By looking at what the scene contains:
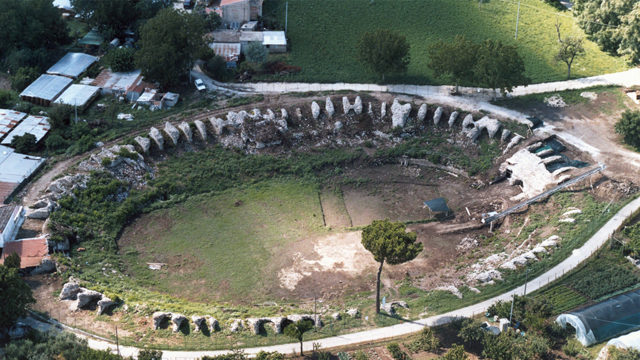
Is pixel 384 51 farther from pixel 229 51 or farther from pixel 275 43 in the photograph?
pixel 229 51

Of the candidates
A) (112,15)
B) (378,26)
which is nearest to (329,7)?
(378,26)

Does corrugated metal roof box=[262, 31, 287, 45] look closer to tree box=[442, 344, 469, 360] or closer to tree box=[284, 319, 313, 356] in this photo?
tree box=[284, 319, 313, 356]

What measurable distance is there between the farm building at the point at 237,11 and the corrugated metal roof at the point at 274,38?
6016mm

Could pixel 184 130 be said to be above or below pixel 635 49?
below

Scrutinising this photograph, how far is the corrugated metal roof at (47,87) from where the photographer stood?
100938 mm

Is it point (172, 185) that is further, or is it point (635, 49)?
point (635, 49)

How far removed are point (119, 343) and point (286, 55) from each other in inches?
2355

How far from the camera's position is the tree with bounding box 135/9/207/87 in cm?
10150

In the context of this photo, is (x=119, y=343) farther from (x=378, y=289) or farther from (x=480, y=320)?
(x=480, y=320)

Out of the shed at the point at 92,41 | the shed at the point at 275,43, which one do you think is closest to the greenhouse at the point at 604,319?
the shed at the point at 275,43

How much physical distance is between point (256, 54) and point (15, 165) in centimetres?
3921

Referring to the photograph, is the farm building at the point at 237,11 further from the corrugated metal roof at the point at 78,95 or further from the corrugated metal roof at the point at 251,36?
the corrugated metal roof at the point at 78,95

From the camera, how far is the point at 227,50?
11256 cm

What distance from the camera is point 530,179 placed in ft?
293
